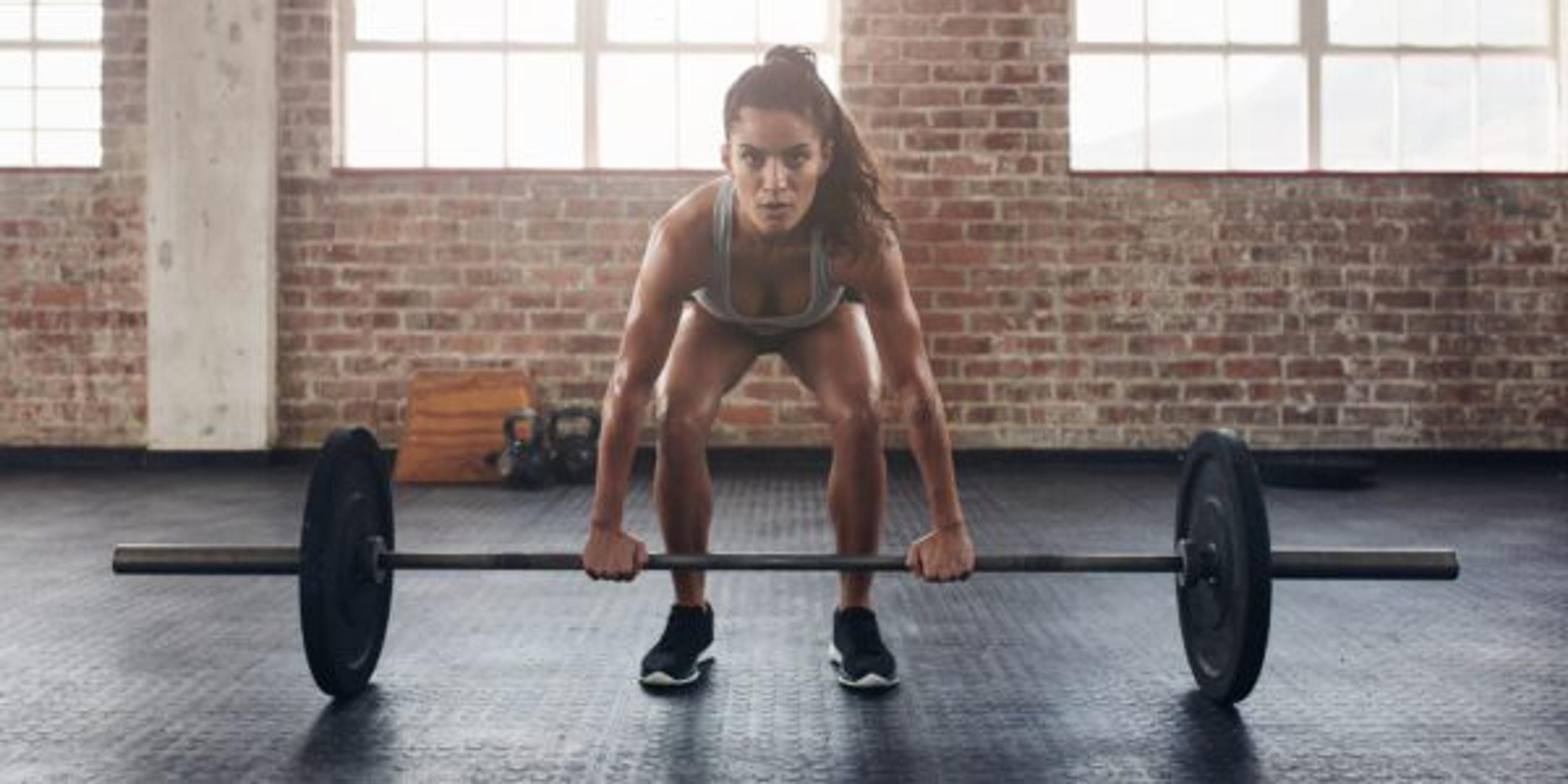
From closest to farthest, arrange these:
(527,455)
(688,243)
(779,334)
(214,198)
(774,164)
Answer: (774,164), (688,243), (779,334), (527,455), (214,198)

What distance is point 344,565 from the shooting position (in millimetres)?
2066

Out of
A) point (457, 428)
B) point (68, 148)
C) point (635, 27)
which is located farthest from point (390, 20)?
point (457, 428)

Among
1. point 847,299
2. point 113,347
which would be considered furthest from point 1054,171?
point 113,347

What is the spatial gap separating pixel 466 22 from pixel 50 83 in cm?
181

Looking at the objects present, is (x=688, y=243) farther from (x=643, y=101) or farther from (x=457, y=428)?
(x=643, y=101)

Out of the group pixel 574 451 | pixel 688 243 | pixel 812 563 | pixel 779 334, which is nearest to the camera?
pixel 812 563

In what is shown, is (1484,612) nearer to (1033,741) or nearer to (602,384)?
(1033,741)

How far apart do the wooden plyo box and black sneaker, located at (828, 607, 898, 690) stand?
3.11 meters

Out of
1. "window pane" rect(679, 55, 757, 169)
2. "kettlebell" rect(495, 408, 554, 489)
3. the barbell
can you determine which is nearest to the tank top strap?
the barbell

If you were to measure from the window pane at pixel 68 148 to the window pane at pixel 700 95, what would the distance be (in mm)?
2501

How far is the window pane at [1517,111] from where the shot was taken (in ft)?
Answer: 19.0

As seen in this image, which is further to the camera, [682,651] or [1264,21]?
[1264,21]

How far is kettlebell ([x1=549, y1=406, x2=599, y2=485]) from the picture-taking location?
5.07 m

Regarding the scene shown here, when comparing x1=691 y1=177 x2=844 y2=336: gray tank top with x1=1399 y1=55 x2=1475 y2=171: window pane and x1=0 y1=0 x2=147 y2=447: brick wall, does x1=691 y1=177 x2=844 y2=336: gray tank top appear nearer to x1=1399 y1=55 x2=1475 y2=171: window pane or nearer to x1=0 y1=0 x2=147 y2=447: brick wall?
x1=0 y1=0 x2=147 y2=447: brick wall
